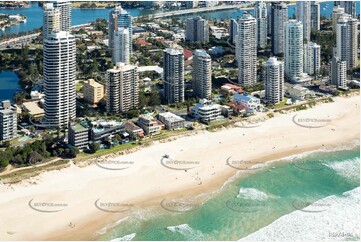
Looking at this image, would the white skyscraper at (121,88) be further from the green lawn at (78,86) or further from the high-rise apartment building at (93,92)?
the green lawn at (78,86)

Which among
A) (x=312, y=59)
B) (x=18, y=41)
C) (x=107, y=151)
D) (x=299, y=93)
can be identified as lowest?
(x=107, y=151)

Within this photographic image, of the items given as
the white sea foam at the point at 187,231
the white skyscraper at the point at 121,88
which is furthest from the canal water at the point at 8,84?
the white sea foam at the point at 187,231

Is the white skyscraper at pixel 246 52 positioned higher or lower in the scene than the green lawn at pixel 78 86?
higher

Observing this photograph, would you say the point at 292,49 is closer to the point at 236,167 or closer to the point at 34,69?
the point at 236,167

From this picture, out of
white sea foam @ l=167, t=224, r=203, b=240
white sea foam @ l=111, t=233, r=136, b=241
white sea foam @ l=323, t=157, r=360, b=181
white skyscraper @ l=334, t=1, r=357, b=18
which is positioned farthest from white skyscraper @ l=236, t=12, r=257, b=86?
white skyscraper @ l=334, t=1, r=357, b=18

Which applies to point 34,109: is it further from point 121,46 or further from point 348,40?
point 348,40

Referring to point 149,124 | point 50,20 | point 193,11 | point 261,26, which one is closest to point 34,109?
point 149,124
